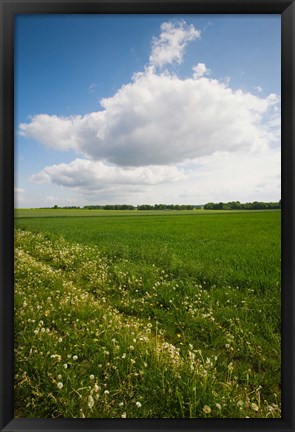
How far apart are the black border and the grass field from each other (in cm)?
13

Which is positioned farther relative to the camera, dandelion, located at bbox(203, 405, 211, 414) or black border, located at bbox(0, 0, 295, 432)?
black border, located at bbox(0, 0, 295, 432)

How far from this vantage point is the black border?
83.4 inches

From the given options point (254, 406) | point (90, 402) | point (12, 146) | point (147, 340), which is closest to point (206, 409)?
point (254, 406)

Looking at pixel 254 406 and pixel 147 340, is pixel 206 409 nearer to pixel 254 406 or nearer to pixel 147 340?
pixel 254 406

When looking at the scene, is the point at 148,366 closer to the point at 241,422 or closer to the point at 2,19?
the point at 241,422

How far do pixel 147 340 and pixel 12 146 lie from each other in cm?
198

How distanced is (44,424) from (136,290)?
1.59 metres

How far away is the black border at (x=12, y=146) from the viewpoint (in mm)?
2117

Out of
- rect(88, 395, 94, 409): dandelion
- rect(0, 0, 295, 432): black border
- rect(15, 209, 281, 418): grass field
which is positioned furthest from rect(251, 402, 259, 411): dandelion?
rect(88, 395, 94, 409): dandelion

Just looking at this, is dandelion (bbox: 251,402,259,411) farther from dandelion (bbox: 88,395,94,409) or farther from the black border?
dandelion (bbox: 88,395,94,409)

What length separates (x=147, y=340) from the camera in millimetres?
2412

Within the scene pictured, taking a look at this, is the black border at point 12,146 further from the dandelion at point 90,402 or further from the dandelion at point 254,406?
the dandelion at point 90,402

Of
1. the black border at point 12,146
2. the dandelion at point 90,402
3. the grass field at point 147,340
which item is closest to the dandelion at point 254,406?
the grass field at point 147,340

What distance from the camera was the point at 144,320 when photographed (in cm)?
287
